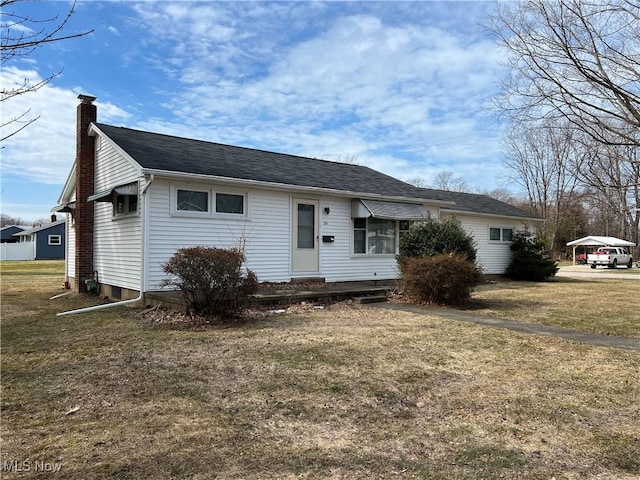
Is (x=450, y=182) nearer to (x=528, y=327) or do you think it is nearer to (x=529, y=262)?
(x=529, y=262)

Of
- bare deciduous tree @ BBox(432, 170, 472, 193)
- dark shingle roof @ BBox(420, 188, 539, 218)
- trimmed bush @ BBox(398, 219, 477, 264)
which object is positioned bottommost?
trimmed bush @ BBox(398, 219, 477, 264)

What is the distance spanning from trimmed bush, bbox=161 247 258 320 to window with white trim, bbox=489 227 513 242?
15.3 metres

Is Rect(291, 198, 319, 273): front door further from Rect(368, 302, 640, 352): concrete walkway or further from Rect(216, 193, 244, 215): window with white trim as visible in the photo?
Rect(368, 302, 640, 352): concrete walkway

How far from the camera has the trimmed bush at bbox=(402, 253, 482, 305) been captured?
9750 millimetres

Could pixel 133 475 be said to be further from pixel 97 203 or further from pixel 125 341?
pixel 97 203

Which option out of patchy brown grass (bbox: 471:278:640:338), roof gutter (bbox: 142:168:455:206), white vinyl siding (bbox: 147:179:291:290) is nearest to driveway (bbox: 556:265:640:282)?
patchy brown grass (bbox: 471:278:640:338)

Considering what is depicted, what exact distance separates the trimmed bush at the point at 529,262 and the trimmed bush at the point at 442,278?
10.3 meters

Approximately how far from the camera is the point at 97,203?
41.5 feet

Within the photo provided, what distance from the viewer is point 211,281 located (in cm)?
746

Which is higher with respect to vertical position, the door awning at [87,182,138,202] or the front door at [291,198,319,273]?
the door awning at [87,182,138,202]

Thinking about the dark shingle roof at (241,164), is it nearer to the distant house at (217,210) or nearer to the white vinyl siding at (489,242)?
the distant house at (217,210)

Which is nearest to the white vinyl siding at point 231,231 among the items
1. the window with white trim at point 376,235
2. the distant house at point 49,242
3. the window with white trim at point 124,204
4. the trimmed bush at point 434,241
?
the window with white trim at point 124,204

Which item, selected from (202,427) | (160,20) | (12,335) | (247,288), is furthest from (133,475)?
(160,20)

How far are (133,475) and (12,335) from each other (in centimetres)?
→ 559
